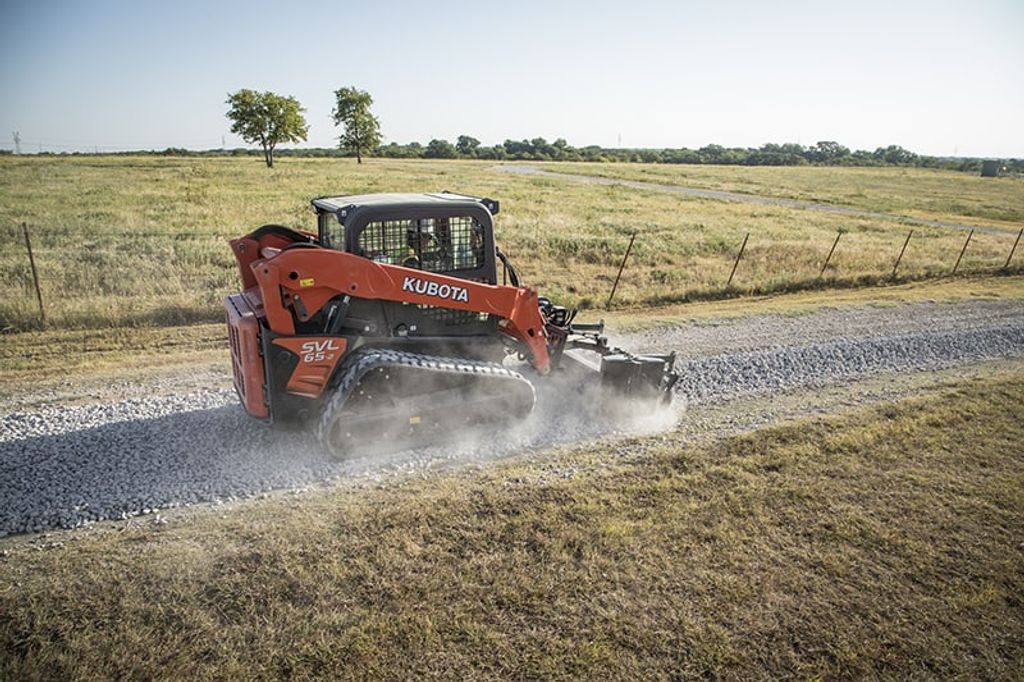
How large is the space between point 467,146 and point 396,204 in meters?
105

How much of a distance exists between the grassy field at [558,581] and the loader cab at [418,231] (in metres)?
2.40

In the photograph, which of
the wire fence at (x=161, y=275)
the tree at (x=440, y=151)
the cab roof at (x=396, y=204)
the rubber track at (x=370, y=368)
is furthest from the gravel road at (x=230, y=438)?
the tree at (x=440, y=151)

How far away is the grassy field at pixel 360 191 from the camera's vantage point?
44.7 feet

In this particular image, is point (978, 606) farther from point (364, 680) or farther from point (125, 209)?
point (125, 209)

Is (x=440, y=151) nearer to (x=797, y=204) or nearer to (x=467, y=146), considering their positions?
(x=467, y=146)

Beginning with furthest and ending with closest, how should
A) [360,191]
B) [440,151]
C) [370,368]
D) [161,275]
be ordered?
[440,151], [360,191], [161,275], [370,368]

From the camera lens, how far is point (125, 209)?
27.7 metres

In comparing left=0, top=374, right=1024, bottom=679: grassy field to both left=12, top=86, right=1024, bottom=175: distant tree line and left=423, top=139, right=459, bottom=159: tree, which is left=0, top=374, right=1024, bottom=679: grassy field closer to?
left=12, top=86, right=1024, bottom=175: distant tree line

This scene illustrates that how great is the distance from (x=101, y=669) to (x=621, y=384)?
19.8ft

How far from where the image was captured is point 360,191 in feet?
124

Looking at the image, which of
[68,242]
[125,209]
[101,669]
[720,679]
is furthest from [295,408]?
[125,209]

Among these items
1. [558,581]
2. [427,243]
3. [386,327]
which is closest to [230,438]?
[386,327]

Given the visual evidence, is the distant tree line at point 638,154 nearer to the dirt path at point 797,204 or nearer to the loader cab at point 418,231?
the dirt path at point 797,204

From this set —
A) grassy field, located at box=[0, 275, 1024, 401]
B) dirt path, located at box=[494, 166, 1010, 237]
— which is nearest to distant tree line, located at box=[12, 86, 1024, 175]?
dirt path, located at box=[494, 166, 1010, 237]
